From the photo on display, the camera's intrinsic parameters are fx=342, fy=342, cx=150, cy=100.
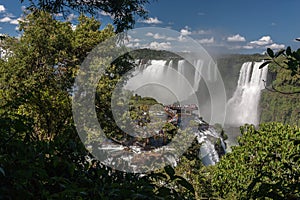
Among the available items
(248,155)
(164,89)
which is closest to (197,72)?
(164,89)

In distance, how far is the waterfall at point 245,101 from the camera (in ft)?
149

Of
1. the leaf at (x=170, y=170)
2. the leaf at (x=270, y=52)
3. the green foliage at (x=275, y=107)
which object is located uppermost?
the leaf at (x=270, y=52)

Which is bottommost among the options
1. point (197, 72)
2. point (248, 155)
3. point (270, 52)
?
point (248, 155)

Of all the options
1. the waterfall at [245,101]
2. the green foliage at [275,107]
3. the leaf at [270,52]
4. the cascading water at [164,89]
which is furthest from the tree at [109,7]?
the green foliage at [275,107]

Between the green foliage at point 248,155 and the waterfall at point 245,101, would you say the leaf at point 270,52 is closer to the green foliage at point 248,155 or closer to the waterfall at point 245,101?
the green foliage at point 248,155

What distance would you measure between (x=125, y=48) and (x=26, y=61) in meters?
2.55

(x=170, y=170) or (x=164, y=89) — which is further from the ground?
(x=164, y=89)

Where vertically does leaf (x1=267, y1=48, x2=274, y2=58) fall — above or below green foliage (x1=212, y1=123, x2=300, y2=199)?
above

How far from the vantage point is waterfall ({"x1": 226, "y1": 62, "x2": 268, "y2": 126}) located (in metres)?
45.3

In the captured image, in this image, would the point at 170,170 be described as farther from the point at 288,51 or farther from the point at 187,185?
the point at 288,51

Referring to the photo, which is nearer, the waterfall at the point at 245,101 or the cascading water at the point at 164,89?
the cascading water at the point at 164,89

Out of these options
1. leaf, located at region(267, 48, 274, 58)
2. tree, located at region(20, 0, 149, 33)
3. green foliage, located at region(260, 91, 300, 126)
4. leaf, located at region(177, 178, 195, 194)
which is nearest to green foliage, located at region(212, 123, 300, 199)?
tree, located at region(20, 0, 149, 33)

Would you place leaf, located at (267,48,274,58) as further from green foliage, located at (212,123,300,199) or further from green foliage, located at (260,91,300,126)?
green foliage, located at (260,91,300,126)

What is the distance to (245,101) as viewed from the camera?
52500 millimetres
